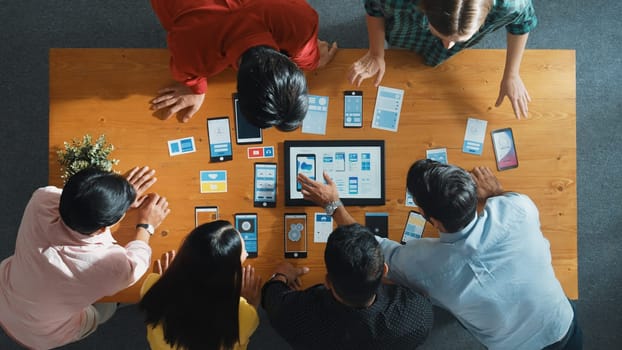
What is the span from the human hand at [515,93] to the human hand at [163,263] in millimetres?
1520

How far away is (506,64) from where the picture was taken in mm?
1817

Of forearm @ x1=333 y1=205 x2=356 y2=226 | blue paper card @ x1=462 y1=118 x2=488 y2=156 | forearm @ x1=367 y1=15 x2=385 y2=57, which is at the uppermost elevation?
forearm @ x1=367 y1=15 x2=385 y2=57

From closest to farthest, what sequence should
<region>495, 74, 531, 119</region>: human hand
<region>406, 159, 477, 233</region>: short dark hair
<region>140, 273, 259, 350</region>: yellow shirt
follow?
<region>406, 159, 477, 233</region>: short dark hair → <region>140, 273, 259, 350</region>: yellow shirt → <region>495, 74, 531, 119</region>: human hand

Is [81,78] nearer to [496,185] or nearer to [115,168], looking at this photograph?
[115,168]

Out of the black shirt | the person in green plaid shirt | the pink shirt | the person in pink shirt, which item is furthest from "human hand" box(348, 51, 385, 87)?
the pink shirt

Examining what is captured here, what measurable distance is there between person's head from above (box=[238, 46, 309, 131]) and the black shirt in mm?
695

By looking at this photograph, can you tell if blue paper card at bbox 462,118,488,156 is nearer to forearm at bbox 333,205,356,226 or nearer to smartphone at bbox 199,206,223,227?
forearm at bbox 333,205,356,226

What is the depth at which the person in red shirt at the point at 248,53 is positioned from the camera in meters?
1.28

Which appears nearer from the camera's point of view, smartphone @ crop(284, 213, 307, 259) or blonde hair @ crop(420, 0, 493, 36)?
blonde hair @ crop(420, 0, 493, 36)

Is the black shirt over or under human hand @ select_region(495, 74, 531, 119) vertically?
under

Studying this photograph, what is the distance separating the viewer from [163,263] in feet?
5.99

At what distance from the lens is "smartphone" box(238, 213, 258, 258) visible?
6.09ft

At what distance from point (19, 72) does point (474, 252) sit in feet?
8.23

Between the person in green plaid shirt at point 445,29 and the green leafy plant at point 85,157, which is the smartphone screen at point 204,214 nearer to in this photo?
the green leafy plant at point 85,157
